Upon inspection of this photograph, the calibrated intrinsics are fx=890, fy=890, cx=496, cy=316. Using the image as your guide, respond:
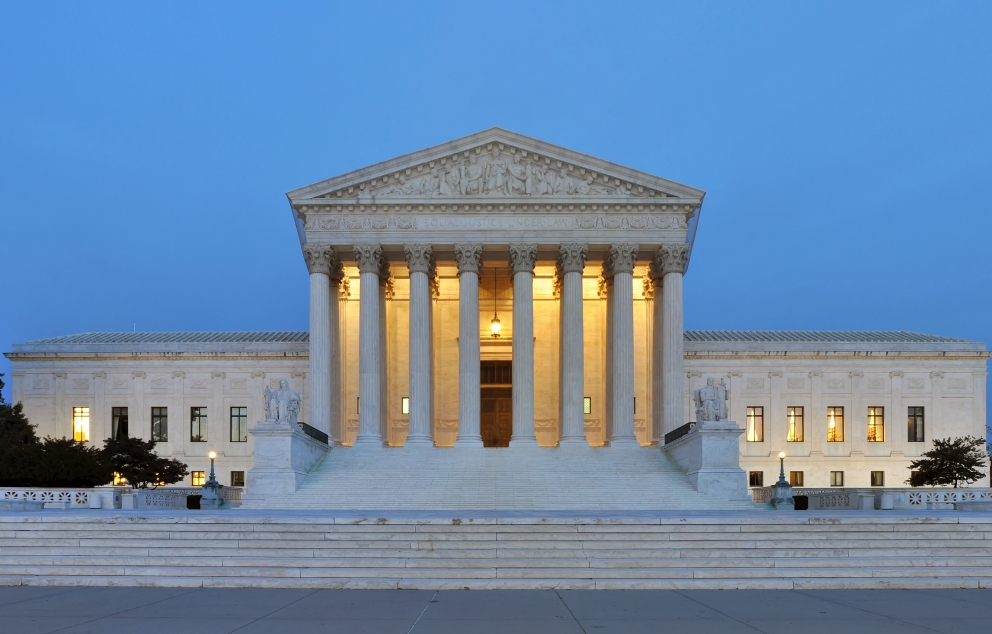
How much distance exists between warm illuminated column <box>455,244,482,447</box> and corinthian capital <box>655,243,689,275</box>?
31.7ft

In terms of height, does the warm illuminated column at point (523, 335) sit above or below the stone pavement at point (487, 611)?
above

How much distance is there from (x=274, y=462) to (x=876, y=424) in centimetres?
4142

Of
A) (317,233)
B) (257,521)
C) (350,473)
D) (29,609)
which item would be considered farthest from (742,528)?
(317,233)

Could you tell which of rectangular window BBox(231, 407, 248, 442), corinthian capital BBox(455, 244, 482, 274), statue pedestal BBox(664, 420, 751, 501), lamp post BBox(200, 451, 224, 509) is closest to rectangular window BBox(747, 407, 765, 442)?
statue pedestal BBox(664, 420, 751, 501)

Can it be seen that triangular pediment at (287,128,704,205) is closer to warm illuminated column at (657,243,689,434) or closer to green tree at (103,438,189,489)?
warm illuminated column at (657,243,689,434)

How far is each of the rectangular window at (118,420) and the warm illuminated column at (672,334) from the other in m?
35.7

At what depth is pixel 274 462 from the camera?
36.2m

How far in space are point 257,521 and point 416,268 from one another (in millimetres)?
26412

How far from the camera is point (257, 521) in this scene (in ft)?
70.4

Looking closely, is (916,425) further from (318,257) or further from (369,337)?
(318,257)

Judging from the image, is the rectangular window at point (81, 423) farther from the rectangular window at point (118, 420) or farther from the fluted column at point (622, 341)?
the fluted column at point (622, 341)

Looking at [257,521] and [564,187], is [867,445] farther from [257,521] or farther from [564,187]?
[257,521]

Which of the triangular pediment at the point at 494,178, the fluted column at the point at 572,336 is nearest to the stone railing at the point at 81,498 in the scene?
the triangular pediment at the point at 494,178

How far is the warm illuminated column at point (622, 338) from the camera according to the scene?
45.9 meters
